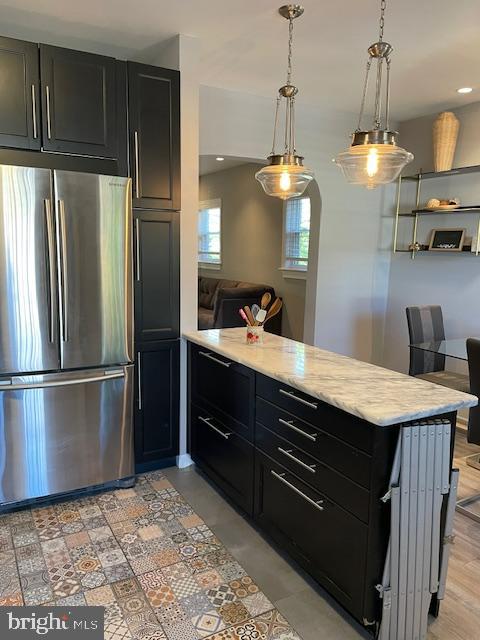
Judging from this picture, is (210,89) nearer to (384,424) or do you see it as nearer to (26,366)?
(26,366)

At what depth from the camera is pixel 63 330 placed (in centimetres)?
256

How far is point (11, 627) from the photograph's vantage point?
68.5 inches

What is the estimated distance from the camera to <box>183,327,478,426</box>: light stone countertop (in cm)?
168

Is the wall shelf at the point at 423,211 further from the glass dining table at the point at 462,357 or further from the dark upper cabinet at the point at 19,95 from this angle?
the dark upper cabinet at the point at 19,95

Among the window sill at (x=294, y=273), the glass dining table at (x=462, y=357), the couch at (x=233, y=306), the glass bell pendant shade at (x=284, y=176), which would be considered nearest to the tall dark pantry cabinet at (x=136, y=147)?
the glass bell pendant shade at (x=284, y=176)

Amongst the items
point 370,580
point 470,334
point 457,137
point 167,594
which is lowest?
point 167,594

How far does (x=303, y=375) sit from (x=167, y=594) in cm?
110

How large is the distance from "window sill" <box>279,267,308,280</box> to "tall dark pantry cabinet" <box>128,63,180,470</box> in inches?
118

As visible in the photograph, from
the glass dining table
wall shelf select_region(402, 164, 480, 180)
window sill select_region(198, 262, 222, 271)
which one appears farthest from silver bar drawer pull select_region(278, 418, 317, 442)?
window sill select_region(198, 262, 222, 271)

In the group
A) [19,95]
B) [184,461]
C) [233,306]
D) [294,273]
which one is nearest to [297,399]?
[184,461]

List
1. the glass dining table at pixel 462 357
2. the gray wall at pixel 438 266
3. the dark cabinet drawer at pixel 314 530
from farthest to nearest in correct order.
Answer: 1. the gray wall at pixel 438 266
2. the glass dining table at pixel 462 357
3. the dark cabinet drawer at pixel 314 530

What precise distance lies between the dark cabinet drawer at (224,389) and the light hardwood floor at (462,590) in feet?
3.63

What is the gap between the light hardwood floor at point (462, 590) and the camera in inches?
72.7

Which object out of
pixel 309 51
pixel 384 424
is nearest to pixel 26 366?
pixel 384 424
